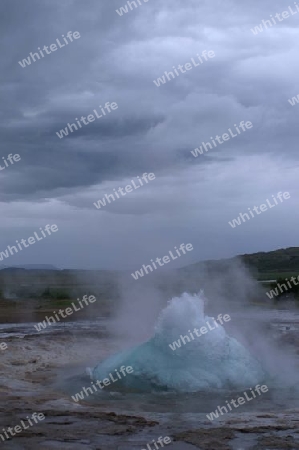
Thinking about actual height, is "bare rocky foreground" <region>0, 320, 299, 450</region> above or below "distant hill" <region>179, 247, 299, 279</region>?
below

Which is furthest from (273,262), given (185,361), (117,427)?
(117,427)

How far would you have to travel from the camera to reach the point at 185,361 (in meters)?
13.0

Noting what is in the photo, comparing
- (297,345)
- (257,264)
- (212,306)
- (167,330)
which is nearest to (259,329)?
(297,345)

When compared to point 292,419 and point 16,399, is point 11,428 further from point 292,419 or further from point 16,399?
point 292,419

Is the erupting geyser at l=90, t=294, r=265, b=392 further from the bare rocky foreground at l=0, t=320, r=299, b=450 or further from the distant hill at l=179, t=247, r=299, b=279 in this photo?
the distant hill at l=179, t=247, r=299, b=279

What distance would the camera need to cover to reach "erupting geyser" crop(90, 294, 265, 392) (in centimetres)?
1241

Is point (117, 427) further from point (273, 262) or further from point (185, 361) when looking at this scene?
point (273, 262)

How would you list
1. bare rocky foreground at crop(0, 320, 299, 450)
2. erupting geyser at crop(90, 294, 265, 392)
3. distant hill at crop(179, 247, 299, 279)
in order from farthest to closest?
distant hill at crop(179, 247, 299, 279)
erupting geyser at crop(90, 294, 265, 392)
bare rocky foreground at crop(0, 320, 299, 450)

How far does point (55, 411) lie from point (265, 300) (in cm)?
3067

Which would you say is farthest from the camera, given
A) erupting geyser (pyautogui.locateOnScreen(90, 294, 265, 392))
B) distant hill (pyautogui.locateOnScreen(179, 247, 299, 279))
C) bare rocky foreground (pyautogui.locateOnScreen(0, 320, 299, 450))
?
distant hill (pyautogui.locateOnScreen(179, 247, 299, 279))

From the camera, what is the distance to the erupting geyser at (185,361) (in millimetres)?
12414

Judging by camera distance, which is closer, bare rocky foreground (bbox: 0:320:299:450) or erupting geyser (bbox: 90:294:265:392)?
bare rocky foreground (bbox: 0:320:299:450)

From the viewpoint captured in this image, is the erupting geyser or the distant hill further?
the distant hill

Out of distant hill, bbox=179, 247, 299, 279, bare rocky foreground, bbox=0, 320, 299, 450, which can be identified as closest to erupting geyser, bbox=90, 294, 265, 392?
bare rocky foreground, bbox=0, 320, 299, 450
